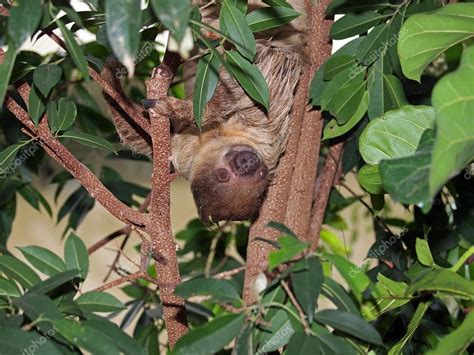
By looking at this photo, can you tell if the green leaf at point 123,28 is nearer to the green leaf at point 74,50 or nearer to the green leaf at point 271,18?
the green leaf at point 74,50

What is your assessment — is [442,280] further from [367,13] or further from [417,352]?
[367,13]

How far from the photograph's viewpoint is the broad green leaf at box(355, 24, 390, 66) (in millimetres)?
2092

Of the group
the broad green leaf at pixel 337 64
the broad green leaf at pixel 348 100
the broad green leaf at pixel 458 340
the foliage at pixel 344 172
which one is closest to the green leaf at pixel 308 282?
the foliage at pixel 344 172

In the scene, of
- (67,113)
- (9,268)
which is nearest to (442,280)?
(9,268)

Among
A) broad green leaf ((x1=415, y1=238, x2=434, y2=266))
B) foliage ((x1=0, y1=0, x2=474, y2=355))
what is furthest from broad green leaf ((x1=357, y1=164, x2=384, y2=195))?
broad green leaf ((x1=415, y1=238, x2=434, y2=266))

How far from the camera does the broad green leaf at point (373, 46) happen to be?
6.86ft

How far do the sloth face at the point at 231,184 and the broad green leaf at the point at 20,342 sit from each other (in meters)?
1.46

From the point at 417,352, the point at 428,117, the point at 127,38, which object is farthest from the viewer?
the point at 417,352

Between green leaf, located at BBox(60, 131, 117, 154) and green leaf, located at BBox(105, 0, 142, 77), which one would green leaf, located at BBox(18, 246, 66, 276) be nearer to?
green leaf, located at BBox(60, 131, 117, 154)

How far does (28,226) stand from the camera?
6129 millimetres

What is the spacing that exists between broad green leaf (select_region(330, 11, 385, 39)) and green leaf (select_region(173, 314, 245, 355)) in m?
1.20

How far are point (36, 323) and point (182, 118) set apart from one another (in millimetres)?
1206

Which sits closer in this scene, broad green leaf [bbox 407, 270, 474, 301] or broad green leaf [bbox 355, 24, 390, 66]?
broad green leaf [bbox 407, 270, 474, 301]

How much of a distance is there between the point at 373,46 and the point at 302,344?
1.10 m
